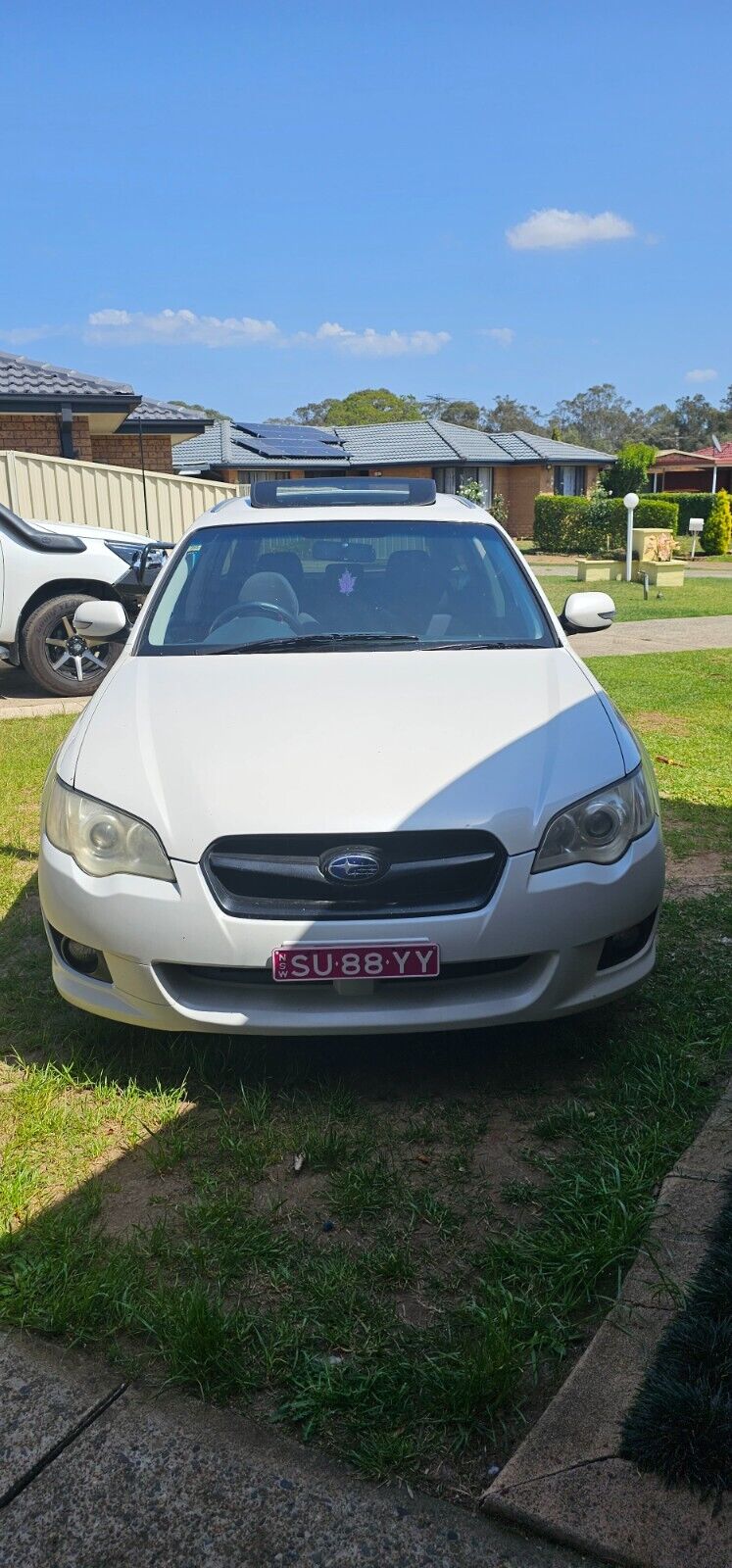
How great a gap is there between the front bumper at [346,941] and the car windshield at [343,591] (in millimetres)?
1307

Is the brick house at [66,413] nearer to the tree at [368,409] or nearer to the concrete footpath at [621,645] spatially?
the concrete footpath at [621,645]

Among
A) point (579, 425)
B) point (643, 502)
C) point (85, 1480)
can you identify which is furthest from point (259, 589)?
point (579, 425)

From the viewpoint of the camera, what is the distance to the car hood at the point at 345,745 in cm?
301

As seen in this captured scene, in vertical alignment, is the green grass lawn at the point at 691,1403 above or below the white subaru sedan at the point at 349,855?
below

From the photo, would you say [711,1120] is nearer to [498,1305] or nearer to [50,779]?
[498,1305]

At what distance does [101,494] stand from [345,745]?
11.3 m

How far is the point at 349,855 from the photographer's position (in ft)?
9.71

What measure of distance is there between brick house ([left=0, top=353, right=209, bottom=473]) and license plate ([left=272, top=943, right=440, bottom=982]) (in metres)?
11.7

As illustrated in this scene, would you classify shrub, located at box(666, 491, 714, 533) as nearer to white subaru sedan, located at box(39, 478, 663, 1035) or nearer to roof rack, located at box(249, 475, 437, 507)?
roof rack, located at box(249, 475, 437, 507)

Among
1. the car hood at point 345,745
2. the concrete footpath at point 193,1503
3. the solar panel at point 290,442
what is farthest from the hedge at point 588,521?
the concrete footpath at point 193,1503

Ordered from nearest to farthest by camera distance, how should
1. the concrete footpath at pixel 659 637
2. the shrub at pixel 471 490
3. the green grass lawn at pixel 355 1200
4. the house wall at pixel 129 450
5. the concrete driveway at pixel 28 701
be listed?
the green grass lawn at pixel 355 1200 < the concrete driveway at pixel 28 701 < the concrete footpath at pixel 659 637 < the house wall at pixel 129 450 < the shrub at pixel 471 490

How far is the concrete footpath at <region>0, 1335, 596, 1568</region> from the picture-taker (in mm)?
1814

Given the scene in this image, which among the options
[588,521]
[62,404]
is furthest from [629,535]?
[588,521]

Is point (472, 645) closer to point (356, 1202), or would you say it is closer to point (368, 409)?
point (356, 1202)
